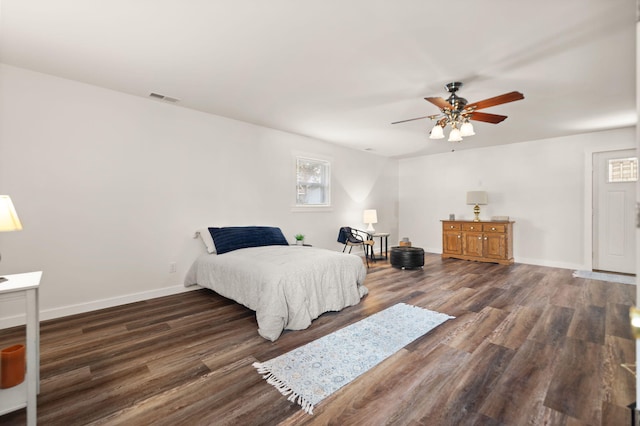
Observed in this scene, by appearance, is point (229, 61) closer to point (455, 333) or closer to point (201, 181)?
point (201, 181)

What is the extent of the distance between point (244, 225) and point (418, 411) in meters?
3.49

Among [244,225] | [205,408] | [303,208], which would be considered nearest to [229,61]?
[244,225]

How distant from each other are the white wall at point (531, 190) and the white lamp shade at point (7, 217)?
6477mm

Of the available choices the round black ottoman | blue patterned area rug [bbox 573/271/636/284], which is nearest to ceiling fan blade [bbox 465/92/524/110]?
the round black ottoman

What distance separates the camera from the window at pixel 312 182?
17.9 feet

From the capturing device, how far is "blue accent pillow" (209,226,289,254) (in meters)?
3.87

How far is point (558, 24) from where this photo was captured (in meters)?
2.13

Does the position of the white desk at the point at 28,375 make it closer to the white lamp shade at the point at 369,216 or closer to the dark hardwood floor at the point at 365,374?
the dark hardwood floor at the point at 365,374

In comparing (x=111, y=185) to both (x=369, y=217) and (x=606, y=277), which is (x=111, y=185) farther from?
(x=606, y=277)

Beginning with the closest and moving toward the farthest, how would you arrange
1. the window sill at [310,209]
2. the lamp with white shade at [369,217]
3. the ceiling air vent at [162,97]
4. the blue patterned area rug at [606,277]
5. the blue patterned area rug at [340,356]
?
the blue patterned area rug at [340,356], the ceiling air vent at [162,97], the blue patterned area rug at [606,277], the window sill at [310,209], the lamp with white shade at [369,217]

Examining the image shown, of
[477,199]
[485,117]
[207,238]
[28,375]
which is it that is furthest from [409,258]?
[28,375]

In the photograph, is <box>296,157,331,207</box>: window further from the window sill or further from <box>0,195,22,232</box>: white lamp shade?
<box>0,195,22,232</box>: white lamp shade

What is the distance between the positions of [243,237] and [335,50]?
8.60ft

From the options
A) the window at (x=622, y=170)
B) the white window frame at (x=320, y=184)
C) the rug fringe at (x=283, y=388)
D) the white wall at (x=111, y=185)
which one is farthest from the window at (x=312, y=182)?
the window at (x=622, y=170)
